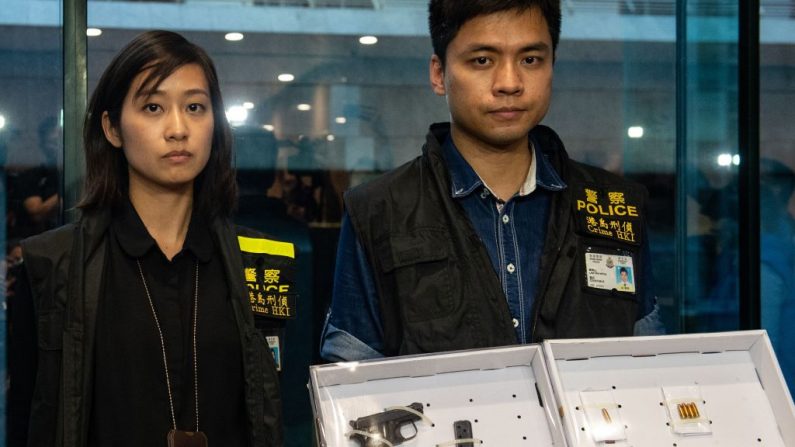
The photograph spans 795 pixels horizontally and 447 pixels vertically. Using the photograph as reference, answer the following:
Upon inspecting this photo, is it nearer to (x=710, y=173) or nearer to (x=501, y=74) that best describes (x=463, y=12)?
(x=501, y=74)

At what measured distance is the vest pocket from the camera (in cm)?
231

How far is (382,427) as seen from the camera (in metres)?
1.97

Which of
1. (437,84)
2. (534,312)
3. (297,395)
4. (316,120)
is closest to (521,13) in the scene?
(437,84)

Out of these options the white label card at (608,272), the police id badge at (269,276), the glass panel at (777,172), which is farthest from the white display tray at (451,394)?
the glass panel at (777,172)

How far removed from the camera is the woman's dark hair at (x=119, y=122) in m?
2.49

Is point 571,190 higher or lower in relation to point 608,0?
lower

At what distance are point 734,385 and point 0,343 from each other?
2.61 m

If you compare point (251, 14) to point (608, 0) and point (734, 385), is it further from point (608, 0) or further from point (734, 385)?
point (734, 385)

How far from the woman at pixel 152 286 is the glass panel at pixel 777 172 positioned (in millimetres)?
2587

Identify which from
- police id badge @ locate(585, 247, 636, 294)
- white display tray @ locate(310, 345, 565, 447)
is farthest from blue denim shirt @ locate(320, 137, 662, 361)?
white display tray @ locate(310, 345, 565, 447)

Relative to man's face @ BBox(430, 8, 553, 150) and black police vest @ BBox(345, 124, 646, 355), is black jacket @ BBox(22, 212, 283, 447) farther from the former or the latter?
man's face @ BBox(430, 8, 553, 150)

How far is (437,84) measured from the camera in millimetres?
2504

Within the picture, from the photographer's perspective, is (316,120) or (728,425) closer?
(728,425)

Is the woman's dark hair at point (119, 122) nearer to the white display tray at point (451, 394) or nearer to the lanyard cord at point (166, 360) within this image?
the lanyard cord at point (166, 360)
